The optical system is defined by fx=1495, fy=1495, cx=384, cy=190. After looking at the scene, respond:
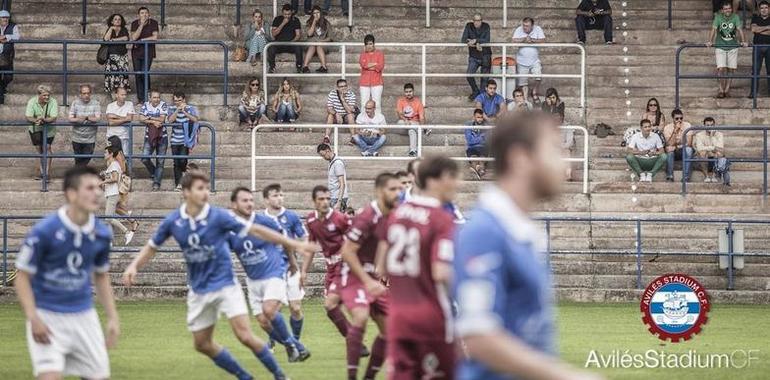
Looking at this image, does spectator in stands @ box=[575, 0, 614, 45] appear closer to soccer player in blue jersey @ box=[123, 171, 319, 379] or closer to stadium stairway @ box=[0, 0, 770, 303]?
stadium stairway @ box=[0, 0, 770, 303]

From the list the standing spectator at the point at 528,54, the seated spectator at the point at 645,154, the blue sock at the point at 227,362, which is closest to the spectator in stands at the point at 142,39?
the standing spectator at the point at 528,54

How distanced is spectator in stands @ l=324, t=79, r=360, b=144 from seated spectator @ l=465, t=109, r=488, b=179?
7.46ft

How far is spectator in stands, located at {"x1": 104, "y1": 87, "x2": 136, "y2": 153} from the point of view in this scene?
2800 cm

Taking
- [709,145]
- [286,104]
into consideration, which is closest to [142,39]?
[286,104]

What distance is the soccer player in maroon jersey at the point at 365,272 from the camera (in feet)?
43.9

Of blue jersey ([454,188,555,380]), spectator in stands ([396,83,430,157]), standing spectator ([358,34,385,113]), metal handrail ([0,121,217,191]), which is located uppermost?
standing spectator ([358,34,385,113])

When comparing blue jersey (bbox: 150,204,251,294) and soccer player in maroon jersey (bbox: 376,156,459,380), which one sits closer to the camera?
soccer player in maroon jersey (bbox: 376,156,459,380)

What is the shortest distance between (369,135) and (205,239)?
15.1 metres

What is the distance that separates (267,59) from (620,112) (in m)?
7.22

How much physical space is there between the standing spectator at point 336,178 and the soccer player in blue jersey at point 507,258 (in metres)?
19.8

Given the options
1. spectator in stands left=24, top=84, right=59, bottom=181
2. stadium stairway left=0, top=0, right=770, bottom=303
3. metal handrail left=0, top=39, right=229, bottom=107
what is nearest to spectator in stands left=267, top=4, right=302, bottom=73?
stadium stairway left=0, top=0, right=770, bottom=303

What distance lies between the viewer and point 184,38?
31.8m

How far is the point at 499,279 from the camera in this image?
5848 mm

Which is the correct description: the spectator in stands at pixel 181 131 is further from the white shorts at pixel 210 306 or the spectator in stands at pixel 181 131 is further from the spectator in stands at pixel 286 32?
the white shorts at pixel 210 306
